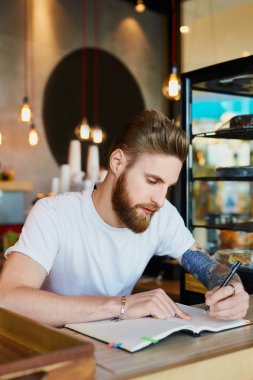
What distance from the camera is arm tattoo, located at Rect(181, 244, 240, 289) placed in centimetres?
197

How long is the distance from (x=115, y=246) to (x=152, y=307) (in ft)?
1.52

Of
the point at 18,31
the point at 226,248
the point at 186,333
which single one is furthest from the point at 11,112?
the point at 186,333

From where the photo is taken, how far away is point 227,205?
22.1 feet

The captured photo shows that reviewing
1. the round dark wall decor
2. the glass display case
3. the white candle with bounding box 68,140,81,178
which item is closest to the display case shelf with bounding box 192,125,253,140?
the glass display case

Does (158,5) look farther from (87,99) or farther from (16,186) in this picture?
(16,186)

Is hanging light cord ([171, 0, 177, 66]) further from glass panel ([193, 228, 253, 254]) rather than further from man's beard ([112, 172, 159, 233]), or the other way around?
man's beard ([112, 172, 159, 233])

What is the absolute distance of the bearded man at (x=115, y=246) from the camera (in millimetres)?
1603

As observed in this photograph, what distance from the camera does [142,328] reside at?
148 centimetres

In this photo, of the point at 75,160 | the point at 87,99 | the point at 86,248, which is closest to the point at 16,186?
the point at 75,160

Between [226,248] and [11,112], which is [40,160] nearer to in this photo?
[11,112]

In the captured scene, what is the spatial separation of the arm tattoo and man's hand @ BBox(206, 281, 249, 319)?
21cm

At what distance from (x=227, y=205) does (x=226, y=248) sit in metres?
3.58

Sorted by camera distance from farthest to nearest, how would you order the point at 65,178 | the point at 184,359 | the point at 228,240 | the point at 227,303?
the point at 65,178, the point at 228,240, the point at 227,303, the point at 184,359

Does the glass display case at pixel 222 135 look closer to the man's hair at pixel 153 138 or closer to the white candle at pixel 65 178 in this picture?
the man's hair at pixel 153 138
